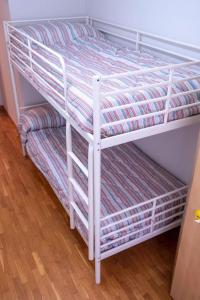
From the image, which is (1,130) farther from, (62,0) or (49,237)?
(49,237)

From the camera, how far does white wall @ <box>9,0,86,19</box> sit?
3.05 m

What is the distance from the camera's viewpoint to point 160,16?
7.53 ft

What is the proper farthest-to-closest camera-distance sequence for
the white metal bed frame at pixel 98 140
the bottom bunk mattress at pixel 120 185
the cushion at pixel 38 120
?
the cushion at pixel 38 120, the bottom bunk mattress at pixel 120 185, the white metal bed frame at pixel 98 140

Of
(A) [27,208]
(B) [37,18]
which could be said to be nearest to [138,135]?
(A) [27,208]

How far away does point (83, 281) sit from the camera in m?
2.09

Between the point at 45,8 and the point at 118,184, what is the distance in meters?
2.11

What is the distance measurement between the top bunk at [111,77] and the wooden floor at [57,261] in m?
1.08

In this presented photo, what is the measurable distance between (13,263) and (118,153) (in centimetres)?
131

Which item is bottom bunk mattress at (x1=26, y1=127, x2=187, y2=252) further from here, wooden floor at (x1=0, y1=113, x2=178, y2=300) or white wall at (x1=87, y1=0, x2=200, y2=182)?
wooden floor at (x1=0, y1=113, x2=178, y2=300)

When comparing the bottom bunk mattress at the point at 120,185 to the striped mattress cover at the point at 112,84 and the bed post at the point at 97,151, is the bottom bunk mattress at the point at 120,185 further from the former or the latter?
the striped mattress cover at the point at 112,84

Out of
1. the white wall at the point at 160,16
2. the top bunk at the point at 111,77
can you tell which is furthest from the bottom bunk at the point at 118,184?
the white wall at the point at 160,16

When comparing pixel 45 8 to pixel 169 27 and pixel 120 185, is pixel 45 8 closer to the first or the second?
pixel 169 27

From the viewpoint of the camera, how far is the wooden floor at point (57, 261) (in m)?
2.03

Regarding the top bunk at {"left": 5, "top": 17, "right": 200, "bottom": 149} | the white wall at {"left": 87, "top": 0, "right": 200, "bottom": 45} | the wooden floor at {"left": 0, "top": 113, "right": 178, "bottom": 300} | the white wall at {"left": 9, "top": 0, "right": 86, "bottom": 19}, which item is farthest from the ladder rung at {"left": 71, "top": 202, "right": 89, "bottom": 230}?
the white wall at {"left": 9, "top": 0, "right": 86, "bottom": 19}
